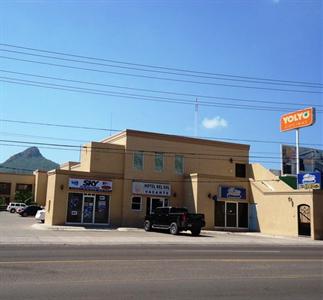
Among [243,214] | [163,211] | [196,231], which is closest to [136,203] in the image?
[163,211]

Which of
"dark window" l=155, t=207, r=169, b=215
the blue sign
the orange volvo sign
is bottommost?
"dark window" l=155, t=207, r=169, b=215

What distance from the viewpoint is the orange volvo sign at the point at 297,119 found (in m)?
45.2

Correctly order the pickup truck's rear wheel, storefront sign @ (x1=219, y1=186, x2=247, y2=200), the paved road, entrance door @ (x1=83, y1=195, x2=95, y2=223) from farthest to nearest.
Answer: storefront sign @ (x1=219, y1=186, x2=247, y2=200) < entrance door @ (x1=83, y1=195, x2=95, y2=223) < the pickup truck's rear wheel < the paved road

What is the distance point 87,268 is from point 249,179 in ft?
103

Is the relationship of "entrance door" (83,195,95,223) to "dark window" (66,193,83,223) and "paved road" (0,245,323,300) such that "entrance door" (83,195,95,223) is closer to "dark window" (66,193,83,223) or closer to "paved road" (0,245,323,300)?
"dark window" (66,193,83,223)

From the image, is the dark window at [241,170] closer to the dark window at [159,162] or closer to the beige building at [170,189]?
the beige building at [170,189]

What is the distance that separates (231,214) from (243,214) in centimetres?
118

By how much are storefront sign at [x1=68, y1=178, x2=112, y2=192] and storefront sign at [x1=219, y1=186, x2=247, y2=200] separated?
9576 millimetres

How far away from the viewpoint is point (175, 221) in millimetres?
32062

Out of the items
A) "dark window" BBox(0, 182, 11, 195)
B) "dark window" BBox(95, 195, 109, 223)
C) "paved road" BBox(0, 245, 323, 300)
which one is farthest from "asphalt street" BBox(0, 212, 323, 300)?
"dark window" BBox(0, 182, 11, 195)

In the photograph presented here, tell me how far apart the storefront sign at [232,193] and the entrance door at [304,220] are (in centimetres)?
699

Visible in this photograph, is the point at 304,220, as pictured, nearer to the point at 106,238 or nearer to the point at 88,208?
the point at 88,208

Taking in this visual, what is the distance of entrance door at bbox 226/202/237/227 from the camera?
41156 mm

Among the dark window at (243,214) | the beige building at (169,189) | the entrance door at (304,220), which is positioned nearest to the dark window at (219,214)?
the beige building at (169,189)
